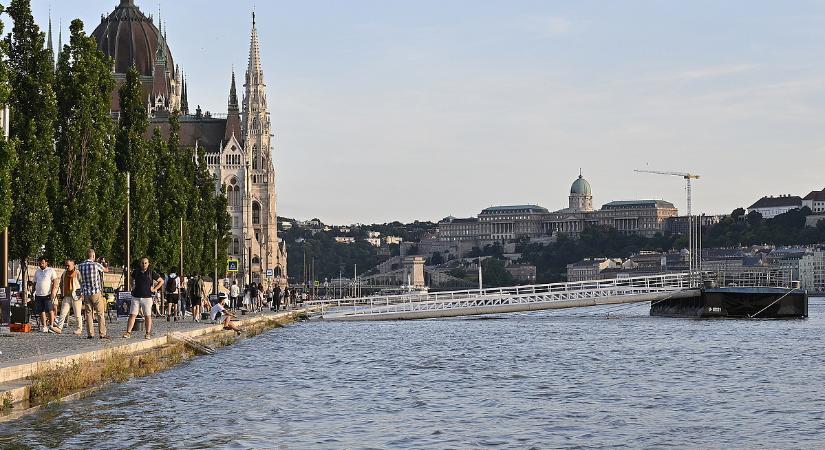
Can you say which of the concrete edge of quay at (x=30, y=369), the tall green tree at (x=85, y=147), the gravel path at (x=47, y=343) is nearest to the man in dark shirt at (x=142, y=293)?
the gravel path at (x=47, y=343)

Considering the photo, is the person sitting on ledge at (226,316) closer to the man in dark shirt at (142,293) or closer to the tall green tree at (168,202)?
the man in dark shirt at (142,293)

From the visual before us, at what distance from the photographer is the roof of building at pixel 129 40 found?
16975cm

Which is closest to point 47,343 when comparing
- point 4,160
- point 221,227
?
point 4,160

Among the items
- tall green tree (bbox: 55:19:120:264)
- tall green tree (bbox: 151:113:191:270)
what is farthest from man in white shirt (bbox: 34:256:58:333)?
tall green tree (bbox: 151:113:191:270)

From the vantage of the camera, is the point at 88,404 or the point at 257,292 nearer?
the point at 88,404

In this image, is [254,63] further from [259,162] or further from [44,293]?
[44,293]

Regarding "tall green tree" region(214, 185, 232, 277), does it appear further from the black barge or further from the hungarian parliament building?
the hungarian parliament building

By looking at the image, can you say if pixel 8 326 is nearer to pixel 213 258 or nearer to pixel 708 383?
pixel 708 383

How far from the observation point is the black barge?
90938 mm

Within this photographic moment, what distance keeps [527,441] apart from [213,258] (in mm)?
63132

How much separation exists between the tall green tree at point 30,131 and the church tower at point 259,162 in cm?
11178

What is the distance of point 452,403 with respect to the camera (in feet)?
86.0

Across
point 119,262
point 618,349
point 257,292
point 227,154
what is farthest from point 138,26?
point 618,349

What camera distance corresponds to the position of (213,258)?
8269cm
